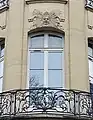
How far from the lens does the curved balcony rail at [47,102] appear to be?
12938 mm

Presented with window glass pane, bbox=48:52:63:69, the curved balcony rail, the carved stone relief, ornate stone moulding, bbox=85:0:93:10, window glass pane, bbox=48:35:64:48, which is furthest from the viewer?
ornate stone moulding, bbox=85:0:93:10

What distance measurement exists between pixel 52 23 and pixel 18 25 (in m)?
1.22

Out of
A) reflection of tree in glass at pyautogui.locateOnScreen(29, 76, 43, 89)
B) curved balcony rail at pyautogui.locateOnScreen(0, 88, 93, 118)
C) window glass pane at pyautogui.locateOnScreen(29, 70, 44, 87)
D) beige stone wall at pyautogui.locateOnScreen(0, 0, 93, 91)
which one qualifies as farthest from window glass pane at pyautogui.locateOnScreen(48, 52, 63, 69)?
curved balcony rail at pyautogui.locateOnScreen(0, 88, 93, 118)

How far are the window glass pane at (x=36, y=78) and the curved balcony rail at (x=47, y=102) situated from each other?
0.78 m

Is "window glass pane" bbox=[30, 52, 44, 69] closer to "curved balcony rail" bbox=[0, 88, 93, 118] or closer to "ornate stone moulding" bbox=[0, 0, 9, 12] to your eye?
"curved balcony rail" bbox=[0, 88, 93, 118]

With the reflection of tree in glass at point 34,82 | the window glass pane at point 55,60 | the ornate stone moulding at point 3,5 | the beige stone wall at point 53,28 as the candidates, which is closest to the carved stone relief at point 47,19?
the beige stone wall at point 53,28

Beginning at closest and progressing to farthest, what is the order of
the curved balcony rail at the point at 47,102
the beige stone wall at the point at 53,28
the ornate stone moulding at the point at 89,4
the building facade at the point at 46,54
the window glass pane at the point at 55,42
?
the curved balcony rail at the point at 47,102 → the building facade at the point at 46,54 → the beige stone wall at the point at 53,28 → the window glass pane at the point at 55,42 → the ornate stone moulding at the point at 89,4

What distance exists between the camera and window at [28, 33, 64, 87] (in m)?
14.2

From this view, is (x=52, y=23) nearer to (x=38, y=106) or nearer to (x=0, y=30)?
(x=0, y=30)

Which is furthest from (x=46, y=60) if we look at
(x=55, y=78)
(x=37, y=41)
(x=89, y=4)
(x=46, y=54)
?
(x=89, y=4)

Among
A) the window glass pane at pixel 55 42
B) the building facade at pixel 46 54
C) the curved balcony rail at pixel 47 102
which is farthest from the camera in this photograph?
the window glass pane at pixel 55 42

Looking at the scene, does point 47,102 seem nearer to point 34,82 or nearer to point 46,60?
point 34,82

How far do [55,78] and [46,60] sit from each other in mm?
737

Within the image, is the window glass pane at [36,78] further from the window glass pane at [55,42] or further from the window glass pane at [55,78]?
the window glass pane at [55,42]
